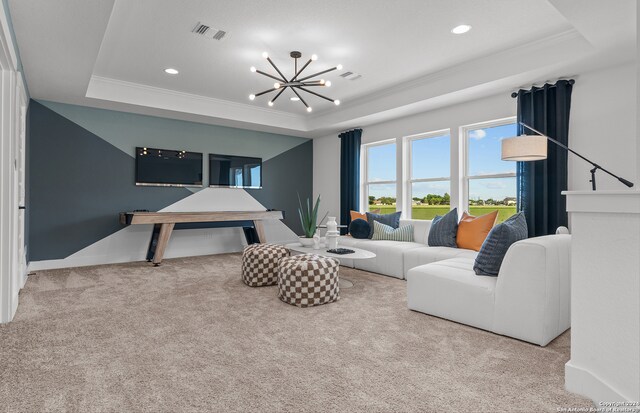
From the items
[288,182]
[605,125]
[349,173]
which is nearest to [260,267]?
[349,173]

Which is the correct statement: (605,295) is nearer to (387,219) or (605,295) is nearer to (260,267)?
(260,267)

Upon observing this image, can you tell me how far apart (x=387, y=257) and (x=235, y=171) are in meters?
3.37

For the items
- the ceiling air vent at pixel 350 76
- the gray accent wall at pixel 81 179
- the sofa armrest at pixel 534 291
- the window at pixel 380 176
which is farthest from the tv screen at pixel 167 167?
the sofa armrest at pixel 534 291

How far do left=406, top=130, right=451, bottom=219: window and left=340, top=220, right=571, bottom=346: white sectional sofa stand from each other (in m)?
2.53

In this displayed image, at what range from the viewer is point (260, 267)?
381cm

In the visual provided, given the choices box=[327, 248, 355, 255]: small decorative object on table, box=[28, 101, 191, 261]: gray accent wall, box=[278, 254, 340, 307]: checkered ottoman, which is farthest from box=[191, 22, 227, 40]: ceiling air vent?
box=[28, 101, 191, 261]: gray accent wall

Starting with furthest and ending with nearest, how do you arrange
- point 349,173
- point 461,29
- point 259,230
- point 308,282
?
point 349,173 < point 259,230 < point 461,29 < point 308,282

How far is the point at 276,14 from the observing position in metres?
3.09

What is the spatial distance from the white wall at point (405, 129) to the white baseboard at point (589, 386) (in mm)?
3542

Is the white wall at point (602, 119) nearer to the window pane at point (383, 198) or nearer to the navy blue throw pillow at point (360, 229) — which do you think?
the window pane at point (383, 198)

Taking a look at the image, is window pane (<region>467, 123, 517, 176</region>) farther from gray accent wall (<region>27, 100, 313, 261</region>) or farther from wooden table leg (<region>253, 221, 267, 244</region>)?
gray accent wall (<region>27, 100, 313, 261</region>)

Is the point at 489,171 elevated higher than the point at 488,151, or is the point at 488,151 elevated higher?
the point at 488,151

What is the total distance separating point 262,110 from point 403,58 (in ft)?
9.50

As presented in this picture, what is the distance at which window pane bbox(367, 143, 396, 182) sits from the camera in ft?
20.4
